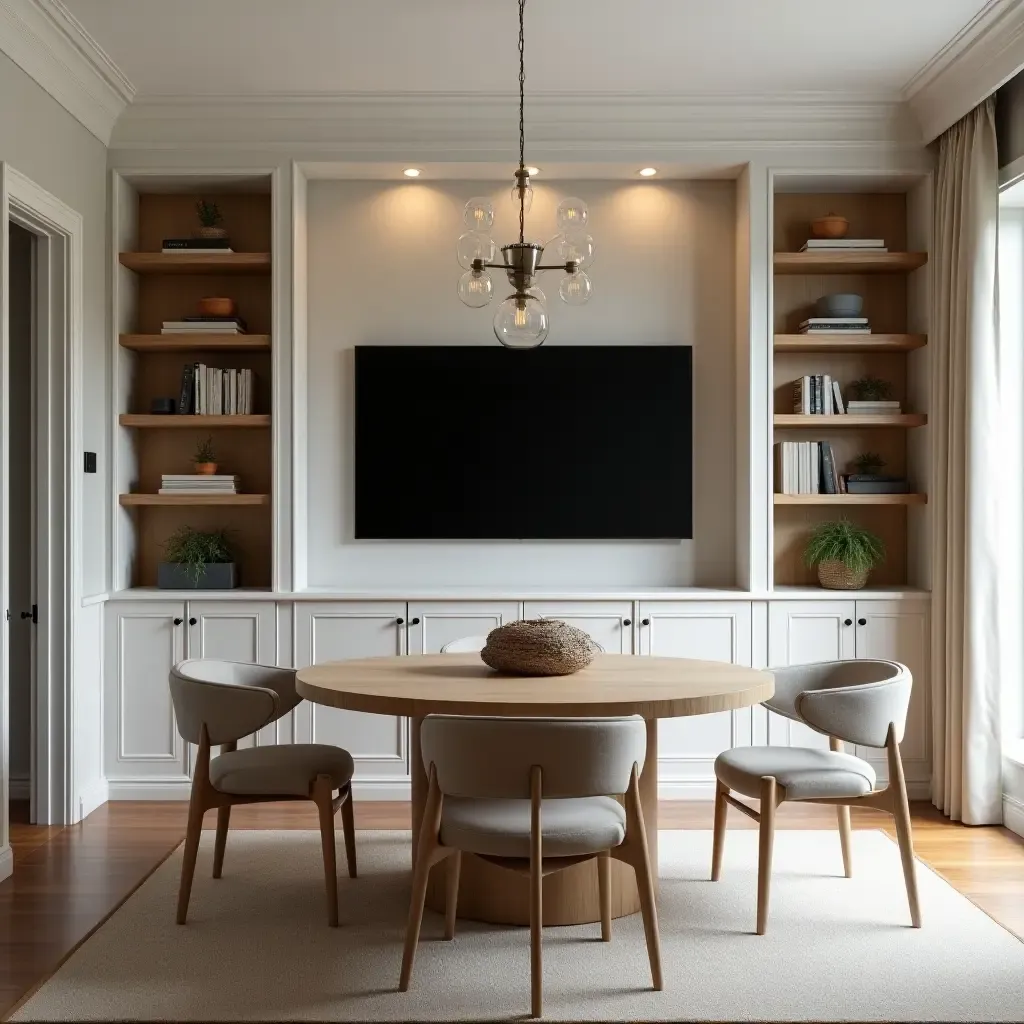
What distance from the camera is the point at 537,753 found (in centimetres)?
257

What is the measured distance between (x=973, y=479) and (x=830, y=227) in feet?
4.34

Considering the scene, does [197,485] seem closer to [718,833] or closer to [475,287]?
[475,287]

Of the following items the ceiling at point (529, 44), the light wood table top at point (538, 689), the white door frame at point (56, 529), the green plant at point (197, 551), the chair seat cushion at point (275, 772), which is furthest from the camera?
the green plant at point (197, 551)

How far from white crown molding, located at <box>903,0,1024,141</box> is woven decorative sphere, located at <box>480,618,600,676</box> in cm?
266

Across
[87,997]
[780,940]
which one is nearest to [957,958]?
[780,940]

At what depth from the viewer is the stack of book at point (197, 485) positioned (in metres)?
4.86

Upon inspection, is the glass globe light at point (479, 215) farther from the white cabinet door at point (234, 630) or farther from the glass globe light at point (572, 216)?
the white cabinet door at point (234, 630)

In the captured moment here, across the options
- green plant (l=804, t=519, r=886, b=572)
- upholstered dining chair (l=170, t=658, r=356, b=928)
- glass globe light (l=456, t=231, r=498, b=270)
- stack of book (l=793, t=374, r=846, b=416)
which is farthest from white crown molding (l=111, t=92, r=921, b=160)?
upholstered dining chair (l=170, t=658, r=356, b=928)

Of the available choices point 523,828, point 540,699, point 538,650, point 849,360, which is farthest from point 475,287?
point 849,360

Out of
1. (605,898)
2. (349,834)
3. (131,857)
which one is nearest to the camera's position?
(605,898)

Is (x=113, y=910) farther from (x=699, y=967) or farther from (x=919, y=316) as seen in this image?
(x=919, y=316)

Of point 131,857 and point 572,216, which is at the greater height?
point 572,216

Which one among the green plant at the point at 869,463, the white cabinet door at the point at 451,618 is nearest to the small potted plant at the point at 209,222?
the white cabinet door at the point at 451,618

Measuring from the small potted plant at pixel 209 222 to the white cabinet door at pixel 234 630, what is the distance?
1631mm
